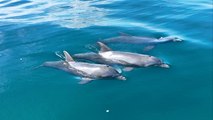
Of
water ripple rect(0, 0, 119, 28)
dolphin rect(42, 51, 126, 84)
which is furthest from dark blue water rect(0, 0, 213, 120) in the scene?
dolphin rect(42, 51, 126, 84)

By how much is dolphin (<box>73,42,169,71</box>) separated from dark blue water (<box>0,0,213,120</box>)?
0.75 ft

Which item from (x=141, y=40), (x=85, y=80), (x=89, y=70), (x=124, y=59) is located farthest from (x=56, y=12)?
(x=85, y=80)

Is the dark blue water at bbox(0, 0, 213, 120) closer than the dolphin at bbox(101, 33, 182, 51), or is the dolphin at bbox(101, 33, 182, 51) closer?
the dark blue water at bbox(0, 0, 213, 120)

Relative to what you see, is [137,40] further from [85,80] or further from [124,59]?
[85,80]

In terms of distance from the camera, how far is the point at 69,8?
2125 cm

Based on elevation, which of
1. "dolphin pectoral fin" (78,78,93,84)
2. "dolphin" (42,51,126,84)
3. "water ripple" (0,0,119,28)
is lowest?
"water ripple" (0,0,119,28)

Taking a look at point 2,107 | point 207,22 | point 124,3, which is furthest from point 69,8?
point 2,107

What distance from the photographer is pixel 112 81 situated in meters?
11.0

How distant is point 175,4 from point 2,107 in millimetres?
11297

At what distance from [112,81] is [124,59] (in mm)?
996

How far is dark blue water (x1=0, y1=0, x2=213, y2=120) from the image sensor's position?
9844 millimetres

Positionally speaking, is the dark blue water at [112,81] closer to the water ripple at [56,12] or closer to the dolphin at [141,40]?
the water ripple at [56,12]

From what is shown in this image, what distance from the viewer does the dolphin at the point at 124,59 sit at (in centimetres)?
1147

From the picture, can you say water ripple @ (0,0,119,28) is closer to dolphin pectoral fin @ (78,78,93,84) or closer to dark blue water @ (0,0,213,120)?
dark blue water @ (0,0,213,120)
